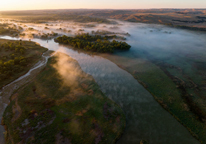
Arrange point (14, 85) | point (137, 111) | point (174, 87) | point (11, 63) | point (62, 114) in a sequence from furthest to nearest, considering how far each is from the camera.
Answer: point (11, 63) < point (174, 87) < point (14, 85) < point (137, 111) < point (62, 114)

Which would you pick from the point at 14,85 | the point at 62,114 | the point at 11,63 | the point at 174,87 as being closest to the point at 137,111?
the point at 174,87

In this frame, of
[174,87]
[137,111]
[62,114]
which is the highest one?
[174,87]

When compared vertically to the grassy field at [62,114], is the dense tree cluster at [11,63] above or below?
above

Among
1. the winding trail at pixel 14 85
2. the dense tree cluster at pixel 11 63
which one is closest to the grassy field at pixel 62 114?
the winding trail at pixel 14 85

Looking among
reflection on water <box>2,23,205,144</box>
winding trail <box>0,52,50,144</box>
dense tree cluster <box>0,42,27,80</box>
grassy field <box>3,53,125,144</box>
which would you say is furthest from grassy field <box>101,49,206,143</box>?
dense tree cluster <box>0,42,27,80</box>

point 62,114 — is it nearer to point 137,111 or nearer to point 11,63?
point 137,111

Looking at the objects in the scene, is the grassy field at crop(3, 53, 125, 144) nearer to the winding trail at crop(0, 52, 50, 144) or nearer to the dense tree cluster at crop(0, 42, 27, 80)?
the winding trail at crop(0, 52, 50, 144)

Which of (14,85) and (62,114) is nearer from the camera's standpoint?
(62,114)

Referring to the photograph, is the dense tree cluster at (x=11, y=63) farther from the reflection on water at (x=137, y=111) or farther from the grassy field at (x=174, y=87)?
the grassy field at (x=174, y=87)

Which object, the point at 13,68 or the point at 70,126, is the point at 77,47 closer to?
the point at 13,68
